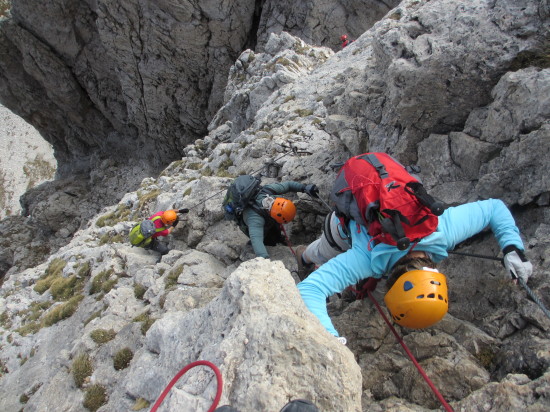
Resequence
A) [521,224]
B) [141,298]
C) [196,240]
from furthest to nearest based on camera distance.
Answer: [196,240] < [141,298] < [521,224]

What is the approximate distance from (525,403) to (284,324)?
2879mm

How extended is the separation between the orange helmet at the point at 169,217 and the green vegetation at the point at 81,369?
559cm

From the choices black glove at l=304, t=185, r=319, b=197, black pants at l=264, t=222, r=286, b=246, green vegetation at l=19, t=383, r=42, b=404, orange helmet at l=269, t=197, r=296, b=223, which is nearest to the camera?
green vegetation at l=19, t=383, r=42, b=404

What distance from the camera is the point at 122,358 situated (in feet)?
25.4

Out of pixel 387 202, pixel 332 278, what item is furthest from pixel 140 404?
pixel 387 202

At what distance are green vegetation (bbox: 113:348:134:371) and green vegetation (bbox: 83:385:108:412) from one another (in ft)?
1.67

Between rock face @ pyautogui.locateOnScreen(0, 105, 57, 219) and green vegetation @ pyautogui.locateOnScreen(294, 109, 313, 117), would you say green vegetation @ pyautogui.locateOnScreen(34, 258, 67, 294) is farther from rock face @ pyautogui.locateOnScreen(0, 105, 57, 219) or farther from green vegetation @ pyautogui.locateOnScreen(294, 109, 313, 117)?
rock face @ pyautogui.locateOnScreen(0, 105, 57, 219)

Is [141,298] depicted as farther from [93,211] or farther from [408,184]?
[93,211]

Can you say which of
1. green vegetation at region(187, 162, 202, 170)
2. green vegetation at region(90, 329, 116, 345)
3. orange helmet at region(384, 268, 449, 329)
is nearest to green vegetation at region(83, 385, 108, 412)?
green vegetation at region(90, 329, 116, 345)

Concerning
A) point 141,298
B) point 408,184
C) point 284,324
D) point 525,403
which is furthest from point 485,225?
point 141,298

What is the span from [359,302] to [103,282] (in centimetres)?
925

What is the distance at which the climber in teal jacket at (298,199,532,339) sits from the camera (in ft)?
17.1

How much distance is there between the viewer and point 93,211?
43.7 m

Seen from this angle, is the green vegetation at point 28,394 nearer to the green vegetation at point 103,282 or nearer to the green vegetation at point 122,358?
the green vegetation at point 122,358
